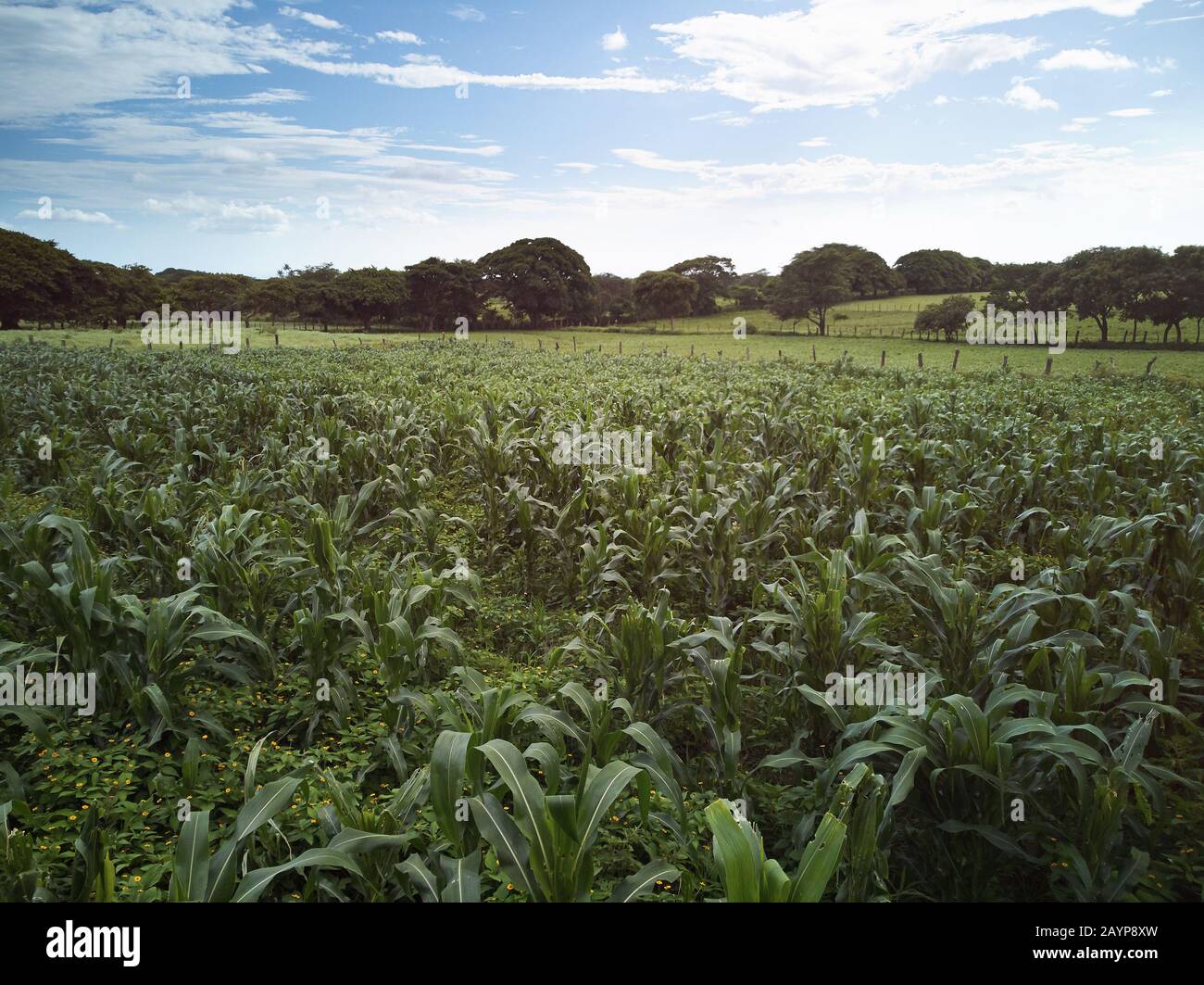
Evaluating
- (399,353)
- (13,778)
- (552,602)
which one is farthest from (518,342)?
(13,778)

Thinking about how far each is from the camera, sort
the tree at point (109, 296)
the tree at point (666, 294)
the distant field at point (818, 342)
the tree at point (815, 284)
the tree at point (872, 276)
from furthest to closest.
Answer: the tree at point (872, 276)
the tree at point (666, 294)
the tree at point (815, 284)
the tree at point (109, 296)
the distant field at point (818, 342)

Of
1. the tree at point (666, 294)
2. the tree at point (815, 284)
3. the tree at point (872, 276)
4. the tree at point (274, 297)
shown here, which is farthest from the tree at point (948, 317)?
the tree at point (274, 297)

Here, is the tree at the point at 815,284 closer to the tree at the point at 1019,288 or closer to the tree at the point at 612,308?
the tree at the point at 1019,288

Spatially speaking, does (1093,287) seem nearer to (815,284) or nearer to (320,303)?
(815,284)

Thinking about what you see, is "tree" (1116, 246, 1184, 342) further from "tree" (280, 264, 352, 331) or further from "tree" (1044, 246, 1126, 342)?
"tree" (280, 264, 352, 331)

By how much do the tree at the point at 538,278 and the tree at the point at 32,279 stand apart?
3100 cm

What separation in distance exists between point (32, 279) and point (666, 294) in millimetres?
46857

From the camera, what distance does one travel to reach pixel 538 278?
60.2 meters

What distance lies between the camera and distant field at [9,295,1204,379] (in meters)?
29.4

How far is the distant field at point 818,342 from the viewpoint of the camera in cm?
2942

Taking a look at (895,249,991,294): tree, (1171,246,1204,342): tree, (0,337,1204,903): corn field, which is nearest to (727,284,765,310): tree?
(895,249,991,294): tree

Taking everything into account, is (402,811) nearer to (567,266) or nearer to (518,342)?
(518,342)

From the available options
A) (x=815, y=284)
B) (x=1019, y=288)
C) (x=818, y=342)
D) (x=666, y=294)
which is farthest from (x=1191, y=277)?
(x=666, y=294)
